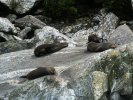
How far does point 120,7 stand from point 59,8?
402 cm

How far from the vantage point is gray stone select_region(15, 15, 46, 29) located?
30.0 meters

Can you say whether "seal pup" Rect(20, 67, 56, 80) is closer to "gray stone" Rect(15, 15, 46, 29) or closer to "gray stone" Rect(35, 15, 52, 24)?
"gray stone" Rect(15, 15, 46, 29)

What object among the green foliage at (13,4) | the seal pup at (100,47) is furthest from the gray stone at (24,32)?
the seal pup at (100,47)

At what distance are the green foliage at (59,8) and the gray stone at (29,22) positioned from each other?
59.3 inches

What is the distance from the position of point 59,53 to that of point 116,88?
473 centimetres

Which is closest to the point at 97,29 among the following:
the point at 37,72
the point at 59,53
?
the point at 59,53

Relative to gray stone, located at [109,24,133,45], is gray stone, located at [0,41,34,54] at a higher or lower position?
lower

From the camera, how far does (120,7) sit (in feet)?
101

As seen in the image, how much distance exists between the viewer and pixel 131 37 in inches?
848

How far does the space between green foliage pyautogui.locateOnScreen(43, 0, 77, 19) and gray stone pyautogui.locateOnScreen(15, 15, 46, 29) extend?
59.3 inches

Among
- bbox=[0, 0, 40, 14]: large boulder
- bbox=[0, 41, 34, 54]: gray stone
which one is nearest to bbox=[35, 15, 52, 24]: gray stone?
bbox=[0, 0, 40, 14]: large boulder

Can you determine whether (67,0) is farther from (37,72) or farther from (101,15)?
(37,72)

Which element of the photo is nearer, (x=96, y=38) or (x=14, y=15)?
(x=96, y=38)

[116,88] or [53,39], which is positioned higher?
[116,88]
